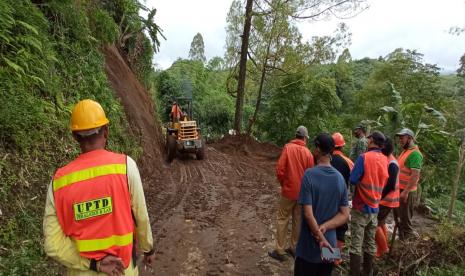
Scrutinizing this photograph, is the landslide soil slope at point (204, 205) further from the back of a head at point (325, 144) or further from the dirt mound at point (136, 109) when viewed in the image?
the back of a head at point (325, 144)

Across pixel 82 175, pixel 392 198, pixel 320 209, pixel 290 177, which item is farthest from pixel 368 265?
pixel 82 175

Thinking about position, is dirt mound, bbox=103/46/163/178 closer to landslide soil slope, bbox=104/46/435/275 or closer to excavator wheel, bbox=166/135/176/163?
→ landslide soil slope, bbox=104/46/435/275

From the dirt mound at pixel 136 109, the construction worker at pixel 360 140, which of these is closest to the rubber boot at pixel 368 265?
the construction worker at pixel 360 140

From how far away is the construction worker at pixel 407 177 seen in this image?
530cm

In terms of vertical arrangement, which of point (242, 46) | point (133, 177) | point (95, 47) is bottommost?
point (133, 177)

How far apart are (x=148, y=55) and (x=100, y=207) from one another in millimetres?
13764

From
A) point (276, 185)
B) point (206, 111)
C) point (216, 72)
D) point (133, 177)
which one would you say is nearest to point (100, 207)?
point (133, 177)

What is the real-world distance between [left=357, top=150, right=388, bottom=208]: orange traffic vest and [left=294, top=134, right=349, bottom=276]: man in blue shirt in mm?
1099

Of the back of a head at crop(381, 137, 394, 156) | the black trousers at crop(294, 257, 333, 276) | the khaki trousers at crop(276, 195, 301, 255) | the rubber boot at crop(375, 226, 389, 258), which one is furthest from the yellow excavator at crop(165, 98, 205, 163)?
the black trousers at crop(294, 257, 333, 276)

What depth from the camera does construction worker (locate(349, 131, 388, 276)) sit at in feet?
14.3

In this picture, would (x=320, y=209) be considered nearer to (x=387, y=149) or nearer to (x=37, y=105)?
(x=387, y=149)

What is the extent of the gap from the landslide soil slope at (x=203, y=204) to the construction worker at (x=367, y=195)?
42.3 inches

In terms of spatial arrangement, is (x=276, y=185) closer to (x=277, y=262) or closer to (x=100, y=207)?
(x=277, y=262)

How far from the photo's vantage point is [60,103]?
592 centimetres
